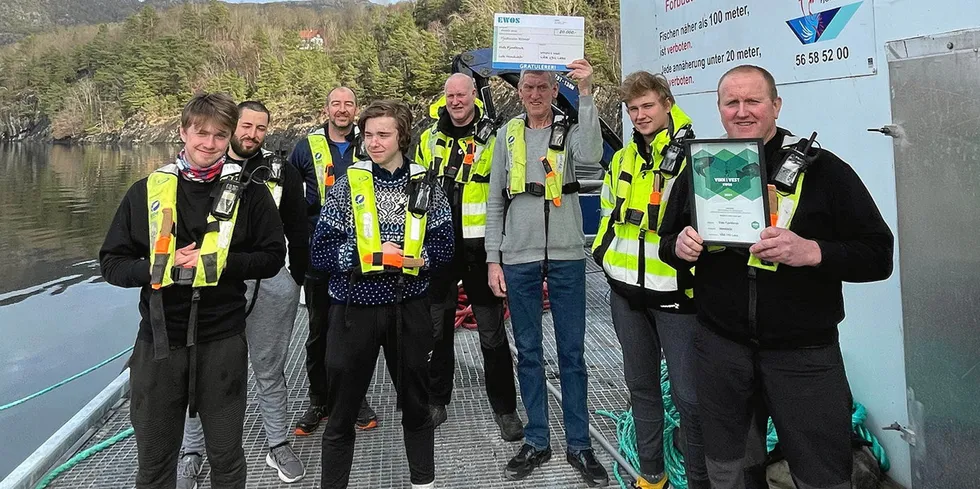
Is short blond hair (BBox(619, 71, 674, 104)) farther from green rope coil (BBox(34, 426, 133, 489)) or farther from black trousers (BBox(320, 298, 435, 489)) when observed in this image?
green rope coil (BBox(34, 426, 133, 489))

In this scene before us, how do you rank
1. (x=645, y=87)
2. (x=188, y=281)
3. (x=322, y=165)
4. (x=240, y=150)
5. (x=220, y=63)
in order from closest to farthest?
(x=188, y=281) < (x=645, y=87) < (x=240, y=150) < (x=322, y=165) < (x=220, y=63)

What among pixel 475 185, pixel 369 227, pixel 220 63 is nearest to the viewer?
pixel 369 227

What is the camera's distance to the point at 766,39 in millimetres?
A: 2900

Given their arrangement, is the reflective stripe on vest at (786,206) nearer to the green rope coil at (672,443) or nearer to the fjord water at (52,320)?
the green rope coil at (672,443)

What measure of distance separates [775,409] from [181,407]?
1.93m

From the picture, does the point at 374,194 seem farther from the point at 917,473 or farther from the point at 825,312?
the point at 917,473

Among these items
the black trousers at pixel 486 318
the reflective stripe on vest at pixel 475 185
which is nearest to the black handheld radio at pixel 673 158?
the reflective stripe on vest at pixel 475 185

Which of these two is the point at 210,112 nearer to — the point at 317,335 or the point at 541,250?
the point at 541,250

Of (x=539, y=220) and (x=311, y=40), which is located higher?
(x=311, y=40)

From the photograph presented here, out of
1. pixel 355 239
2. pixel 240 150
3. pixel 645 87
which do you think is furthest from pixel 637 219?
pixel 240 150

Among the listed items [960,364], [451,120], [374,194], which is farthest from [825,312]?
[451,120]

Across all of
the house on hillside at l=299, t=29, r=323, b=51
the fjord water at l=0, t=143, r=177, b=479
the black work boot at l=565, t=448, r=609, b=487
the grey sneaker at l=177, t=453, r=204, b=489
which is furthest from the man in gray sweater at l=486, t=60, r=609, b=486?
the house on hillside at l=299, t=29, r=323, b=51

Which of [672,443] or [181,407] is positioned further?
[672,443]

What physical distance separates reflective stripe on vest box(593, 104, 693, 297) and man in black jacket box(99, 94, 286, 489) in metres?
1.31
